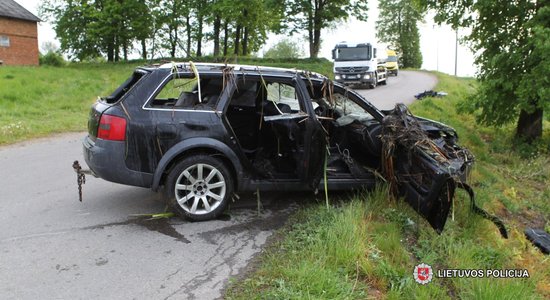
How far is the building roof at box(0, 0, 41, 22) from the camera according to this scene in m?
34.3

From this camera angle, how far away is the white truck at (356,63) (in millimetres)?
24844

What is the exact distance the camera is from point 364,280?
3773mm

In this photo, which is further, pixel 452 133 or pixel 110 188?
pixel 110 188

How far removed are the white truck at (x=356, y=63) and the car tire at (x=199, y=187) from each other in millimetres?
20416

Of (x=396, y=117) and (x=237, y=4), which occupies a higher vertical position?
(x=237, y=4)

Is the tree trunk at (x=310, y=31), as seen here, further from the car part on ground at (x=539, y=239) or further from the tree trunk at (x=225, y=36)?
the car part on ground at (x=539, y=239)

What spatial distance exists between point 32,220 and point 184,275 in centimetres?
227

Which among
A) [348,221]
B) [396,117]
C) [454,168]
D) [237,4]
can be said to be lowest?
[348,221]

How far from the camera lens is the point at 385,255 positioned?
416 cm

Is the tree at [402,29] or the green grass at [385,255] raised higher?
the tree at [402,29]

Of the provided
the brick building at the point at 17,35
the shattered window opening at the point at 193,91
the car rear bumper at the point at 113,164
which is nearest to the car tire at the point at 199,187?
the car rear bumper at the point at 113,164

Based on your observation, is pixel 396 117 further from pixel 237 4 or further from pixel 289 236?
pixel 237 4

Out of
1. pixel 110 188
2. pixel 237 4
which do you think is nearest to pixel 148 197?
pixel 110 188

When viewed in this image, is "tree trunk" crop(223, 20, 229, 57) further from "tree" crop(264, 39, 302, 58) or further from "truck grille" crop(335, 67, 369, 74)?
"tree" crop(264, 39, 302, 58)
